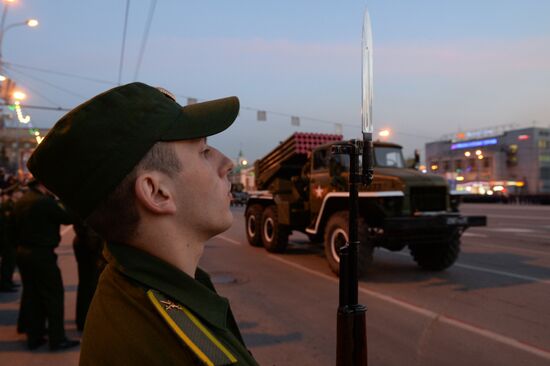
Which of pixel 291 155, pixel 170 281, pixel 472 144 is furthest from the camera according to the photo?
pixel 472 144

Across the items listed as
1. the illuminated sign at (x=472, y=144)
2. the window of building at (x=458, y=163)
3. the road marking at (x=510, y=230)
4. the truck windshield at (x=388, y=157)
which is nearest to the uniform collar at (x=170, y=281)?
the truck windshield at (x=388, y=157)

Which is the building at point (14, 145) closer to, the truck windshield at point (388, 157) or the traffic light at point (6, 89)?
the traffic light at point (6, 89)

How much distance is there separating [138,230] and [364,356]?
58.3 inches

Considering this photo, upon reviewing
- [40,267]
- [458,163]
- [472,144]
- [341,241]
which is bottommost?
[341,241]

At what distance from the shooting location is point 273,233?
10.5m

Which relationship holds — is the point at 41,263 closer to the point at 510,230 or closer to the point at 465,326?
the point at 465,326

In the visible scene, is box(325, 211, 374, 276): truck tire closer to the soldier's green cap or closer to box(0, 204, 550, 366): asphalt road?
box(0, 204, 550, 366): asphalt road

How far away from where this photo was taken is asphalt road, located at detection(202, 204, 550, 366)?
168 inches

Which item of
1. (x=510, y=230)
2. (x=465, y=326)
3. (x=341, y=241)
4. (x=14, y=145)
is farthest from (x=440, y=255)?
(x=14, y=145)

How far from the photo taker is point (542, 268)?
8.16 meters

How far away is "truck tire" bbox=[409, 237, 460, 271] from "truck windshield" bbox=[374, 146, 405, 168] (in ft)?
5.91

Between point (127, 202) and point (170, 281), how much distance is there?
0.77ft

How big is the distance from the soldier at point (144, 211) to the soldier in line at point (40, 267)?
3.74 m

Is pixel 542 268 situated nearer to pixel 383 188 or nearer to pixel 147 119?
pixel 383 188
